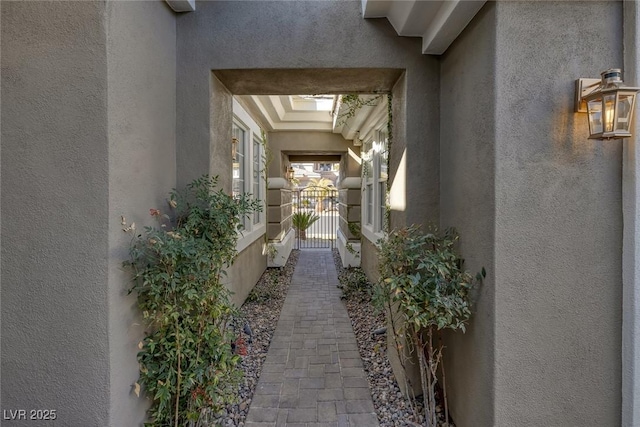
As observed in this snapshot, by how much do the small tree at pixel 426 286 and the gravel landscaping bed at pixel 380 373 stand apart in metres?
0.30

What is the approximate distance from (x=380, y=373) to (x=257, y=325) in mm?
2017

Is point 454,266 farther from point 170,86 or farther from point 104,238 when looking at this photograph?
point 170,86

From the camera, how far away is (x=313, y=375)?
347 cm

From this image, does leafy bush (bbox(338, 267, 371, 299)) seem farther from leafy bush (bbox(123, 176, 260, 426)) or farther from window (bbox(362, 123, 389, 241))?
leafy bush (bbox(123, 176, 260, 426))

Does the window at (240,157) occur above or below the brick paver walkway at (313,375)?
above

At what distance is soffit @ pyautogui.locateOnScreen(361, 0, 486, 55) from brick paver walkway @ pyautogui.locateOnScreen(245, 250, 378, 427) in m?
3.38

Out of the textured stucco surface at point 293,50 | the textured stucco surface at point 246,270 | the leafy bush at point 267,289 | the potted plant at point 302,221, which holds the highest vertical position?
the textured stucco surface at point 293,50

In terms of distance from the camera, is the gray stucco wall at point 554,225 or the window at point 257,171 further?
the window at point 257,171

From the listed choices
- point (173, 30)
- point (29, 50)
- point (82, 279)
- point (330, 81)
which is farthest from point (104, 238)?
point (330, 81)

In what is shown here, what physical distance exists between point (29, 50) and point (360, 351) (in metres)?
4.20

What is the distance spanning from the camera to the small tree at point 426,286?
2303 mm

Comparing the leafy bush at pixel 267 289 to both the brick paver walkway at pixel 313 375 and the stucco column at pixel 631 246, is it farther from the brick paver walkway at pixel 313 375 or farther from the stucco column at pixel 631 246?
the stucco column at pixel 631 246

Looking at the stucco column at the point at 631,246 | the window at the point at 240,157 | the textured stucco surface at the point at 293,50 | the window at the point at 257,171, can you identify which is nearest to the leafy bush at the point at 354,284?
the window at the point at 257,171

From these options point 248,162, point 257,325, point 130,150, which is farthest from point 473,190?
point 248,162
